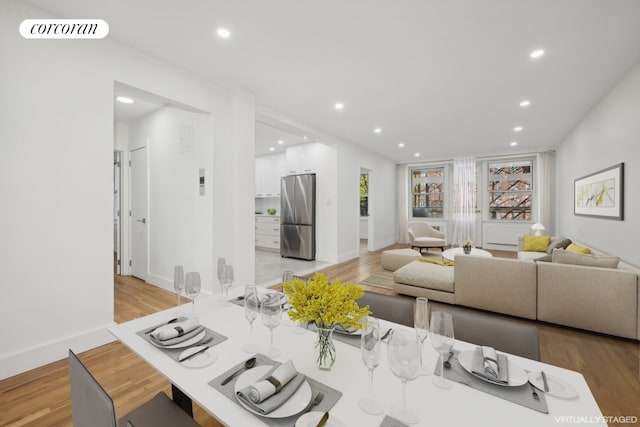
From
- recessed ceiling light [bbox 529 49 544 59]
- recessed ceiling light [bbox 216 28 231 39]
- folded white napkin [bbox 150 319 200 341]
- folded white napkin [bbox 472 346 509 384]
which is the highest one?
recessed ceiling light [bbox 529 49 544 59]

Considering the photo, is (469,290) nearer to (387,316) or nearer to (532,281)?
(532,281)

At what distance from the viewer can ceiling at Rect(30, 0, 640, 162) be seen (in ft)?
6.64

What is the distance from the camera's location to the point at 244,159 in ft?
11.2

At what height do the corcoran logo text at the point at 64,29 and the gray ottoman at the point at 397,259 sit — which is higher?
the corcoran logo text at the point at 64,29

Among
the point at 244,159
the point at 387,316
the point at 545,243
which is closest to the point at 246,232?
the point at 244,159

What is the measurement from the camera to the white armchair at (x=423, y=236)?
6.51 metres

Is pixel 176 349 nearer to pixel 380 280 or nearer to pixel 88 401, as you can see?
pixel 88 401

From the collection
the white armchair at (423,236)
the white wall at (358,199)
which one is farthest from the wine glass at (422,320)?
the white armchair at (423,236)

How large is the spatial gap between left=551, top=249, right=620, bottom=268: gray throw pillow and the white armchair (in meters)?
3.61

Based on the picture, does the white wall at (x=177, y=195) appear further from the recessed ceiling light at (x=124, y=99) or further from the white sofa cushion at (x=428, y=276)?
the white sofa cushion at (x=428, y=276)

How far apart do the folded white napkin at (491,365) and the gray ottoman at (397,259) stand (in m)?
3.77

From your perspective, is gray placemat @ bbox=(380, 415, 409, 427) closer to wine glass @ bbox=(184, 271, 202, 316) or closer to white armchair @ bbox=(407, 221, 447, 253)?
wine glass @ bbox=(184, 271, 202, 316)

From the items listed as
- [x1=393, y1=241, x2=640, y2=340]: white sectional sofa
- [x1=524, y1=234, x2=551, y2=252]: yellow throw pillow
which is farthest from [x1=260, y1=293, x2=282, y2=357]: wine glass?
[x1=524, y1=234, x2=551, y2=252]: yellow throw pillow

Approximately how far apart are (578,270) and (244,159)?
12.2 ft
